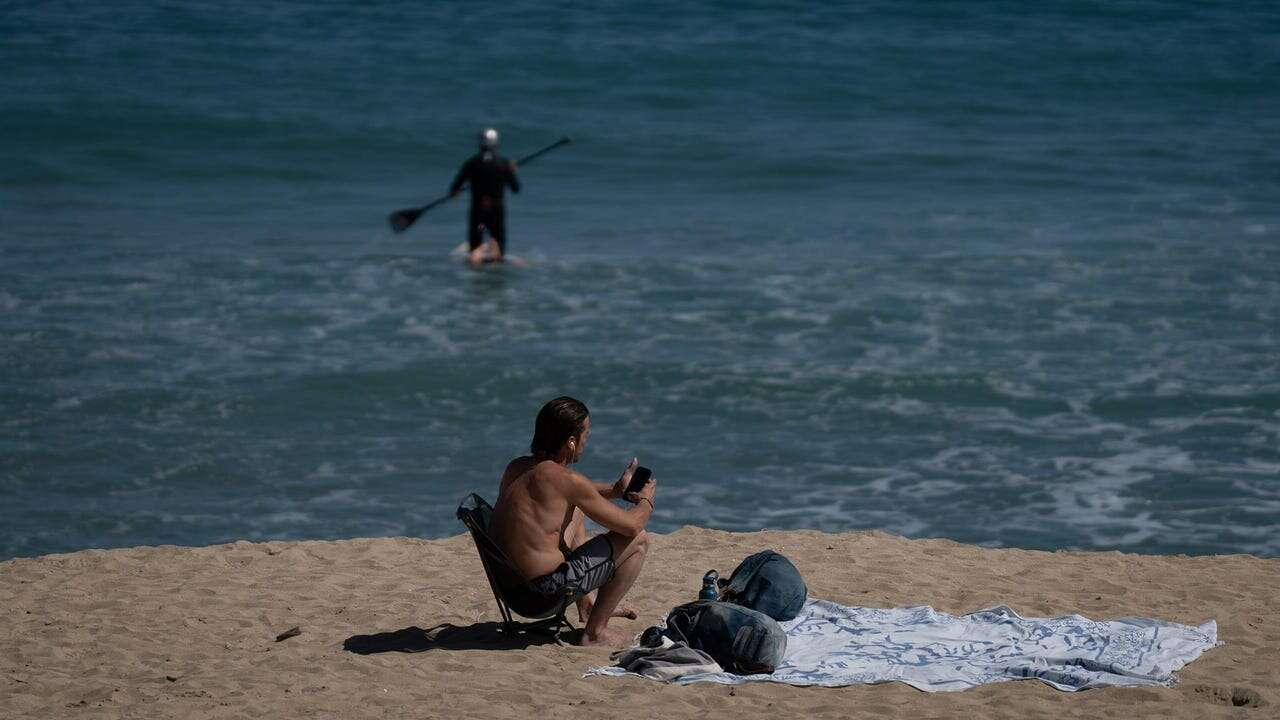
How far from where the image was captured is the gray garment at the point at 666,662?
21.5 ft

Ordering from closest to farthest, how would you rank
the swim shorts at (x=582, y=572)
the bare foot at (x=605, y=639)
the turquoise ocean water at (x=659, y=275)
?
1. the swim shorts at (x=582, y=572)
2. the bare foot at (x=605, y=639)
3. the turquoise ocean water at (x=659, y=275)

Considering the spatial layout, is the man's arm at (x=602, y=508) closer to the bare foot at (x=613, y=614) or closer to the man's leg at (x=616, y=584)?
the man's leg at (x=616, y=584)

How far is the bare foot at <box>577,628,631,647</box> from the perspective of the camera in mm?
7012

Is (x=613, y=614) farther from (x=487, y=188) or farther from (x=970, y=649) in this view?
(x=487, y=188)

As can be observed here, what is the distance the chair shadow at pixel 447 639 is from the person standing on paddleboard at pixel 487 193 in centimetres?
1076

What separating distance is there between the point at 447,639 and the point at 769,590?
1.42 m

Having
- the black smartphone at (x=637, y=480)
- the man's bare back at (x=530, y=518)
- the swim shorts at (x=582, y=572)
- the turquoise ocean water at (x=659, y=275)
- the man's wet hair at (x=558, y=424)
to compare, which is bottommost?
the turquoise ocean water at (x=659, y=275)

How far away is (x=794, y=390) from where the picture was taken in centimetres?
1376

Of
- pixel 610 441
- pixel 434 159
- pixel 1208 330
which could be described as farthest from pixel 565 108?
pixel 610 441

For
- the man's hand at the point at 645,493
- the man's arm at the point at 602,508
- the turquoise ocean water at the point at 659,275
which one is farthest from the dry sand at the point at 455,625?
the turquoise ocean water at the point at 659,275

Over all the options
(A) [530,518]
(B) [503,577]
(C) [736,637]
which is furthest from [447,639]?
(C) [736,637]

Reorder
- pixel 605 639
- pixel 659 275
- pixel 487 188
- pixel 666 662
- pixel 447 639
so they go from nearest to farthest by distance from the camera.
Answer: pixel 666 662, pixel 605 639, pixel 447 639, pixel 659 275, pixel 487 188

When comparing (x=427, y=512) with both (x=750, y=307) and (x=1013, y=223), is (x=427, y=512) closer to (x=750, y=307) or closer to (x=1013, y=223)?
(x=750, y=307)

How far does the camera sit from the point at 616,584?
6.89 meters
